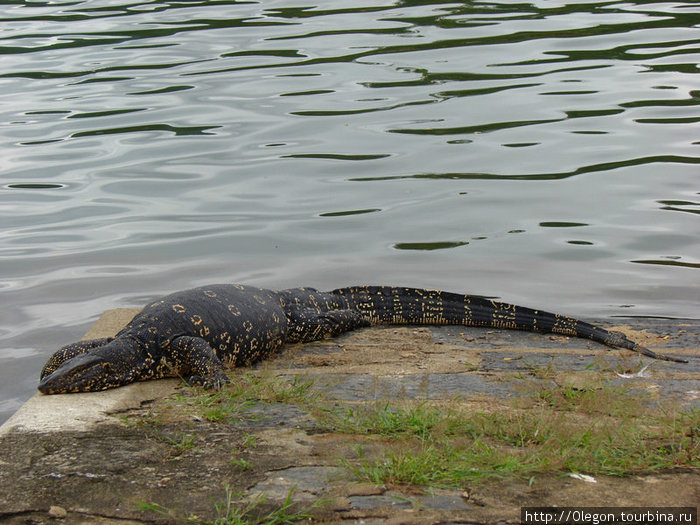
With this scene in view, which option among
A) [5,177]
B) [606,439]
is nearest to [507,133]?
[5,177]

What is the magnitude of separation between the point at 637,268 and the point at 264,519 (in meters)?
7.69

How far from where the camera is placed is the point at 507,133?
50.2 feet

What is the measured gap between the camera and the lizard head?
20.3ft

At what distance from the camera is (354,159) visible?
48.1 feet

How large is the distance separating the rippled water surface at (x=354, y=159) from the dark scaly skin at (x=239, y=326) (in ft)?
5.46

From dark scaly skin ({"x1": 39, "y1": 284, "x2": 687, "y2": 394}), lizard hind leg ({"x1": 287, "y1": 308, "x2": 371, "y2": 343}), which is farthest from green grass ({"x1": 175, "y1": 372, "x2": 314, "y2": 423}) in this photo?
lizard hind leg ({"x1": 287, "y1": 308, "x2": 371, "y2": 343})

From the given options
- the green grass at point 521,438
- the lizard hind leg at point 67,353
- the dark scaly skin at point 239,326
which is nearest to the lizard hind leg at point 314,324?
the dark scaly skin at point 239,326

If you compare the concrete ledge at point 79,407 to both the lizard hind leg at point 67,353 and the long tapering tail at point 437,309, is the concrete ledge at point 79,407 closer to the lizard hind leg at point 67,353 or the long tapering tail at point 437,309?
the lizard hind leg at point 67,353

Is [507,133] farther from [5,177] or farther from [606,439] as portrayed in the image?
[606,439]

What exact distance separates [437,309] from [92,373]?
11.1 feet

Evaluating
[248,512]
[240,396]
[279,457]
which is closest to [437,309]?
[240,396]

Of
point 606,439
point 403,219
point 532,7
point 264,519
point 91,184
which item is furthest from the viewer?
point 532,7

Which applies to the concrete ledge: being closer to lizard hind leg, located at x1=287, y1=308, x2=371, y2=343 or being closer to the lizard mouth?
the lizard mouth

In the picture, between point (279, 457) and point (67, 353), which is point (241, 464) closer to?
point (279, 457)
